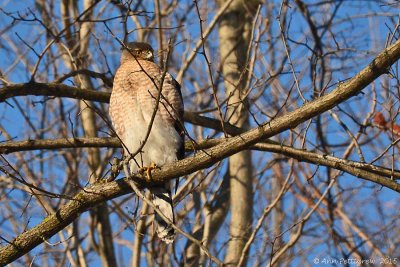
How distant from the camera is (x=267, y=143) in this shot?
5758 millimetres

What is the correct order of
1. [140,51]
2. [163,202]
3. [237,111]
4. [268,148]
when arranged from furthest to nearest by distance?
[237,111] → [140,51] → [163,202] → [268,148]

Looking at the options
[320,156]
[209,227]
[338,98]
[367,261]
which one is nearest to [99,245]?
[209,227]

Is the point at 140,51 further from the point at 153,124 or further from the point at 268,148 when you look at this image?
the point at 268,148

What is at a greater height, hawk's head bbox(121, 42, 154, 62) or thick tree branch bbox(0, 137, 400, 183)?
hawk's head bbox(121, 42, 154, 62)

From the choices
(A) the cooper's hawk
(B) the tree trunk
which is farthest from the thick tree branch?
(B) the tree trunk

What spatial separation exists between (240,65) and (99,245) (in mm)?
2508

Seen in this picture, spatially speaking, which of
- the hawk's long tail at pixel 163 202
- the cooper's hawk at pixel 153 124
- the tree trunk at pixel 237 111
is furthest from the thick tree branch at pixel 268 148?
the tree trunk at pixel 237 111

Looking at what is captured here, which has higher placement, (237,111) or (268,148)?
(237,111)

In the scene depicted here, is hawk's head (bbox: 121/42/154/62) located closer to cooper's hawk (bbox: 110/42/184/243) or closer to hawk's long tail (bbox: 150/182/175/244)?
cooper's hawk (bbox: 110/42/184/243)

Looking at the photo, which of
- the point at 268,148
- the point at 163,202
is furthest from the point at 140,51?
the point at 268,148

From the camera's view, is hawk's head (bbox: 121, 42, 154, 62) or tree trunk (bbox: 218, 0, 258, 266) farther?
tree trunk (bbox: 218, 0, 258, 266)

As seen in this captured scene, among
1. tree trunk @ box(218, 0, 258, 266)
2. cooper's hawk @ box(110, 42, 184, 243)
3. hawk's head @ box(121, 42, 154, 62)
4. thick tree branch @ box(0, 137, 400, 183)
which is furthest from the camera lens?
tree trunk @ box(218, 0, 258, 266)

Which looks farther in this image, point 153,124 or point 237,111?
point 237,111

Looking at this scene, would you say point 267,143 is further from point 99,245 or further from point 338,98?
point 99,245
